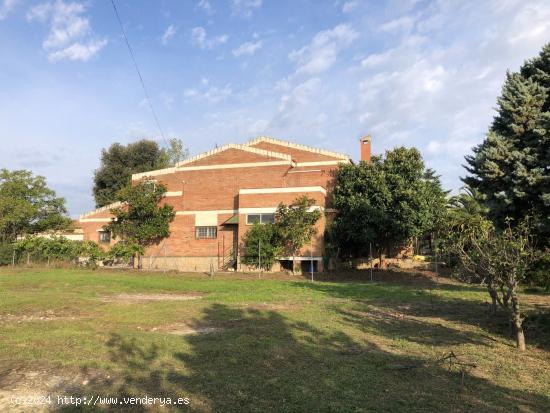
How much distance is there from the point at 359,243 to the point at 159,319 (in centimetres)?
2340

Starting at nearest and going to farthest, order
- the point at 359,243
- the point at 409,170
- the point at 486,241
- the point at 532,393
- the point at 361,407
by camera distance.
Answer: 1. the point at 361,407
2. the point at 532,393
3. the point at 486,241
4. the point at 409,170
5. the point at 359,243

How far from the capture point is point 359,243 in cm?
3325

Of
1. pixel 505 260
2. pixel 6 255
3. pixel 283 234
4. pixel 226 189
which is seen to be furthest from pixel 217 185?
pixel 505 260

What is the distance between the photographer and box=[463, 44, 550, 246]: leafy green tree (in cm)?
984

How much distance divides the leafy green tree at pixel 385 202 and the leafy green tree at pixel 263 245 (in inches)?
163

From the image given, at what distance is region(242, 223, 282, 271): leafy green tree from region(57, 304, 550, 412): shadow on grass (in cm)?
2167

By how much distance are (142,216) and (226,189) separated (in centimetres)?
717

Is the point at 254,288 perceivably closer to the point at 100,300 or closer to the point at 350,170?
the point at 100,300

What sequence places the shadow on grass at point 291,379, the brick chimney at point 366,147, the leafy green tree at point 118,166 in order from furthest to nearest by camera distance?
the leafy green tree at point 118,166 → the brick chimney at point 366,147 → the shadow on grass at point 291,379

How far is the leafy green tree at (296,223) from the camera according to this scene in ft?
100

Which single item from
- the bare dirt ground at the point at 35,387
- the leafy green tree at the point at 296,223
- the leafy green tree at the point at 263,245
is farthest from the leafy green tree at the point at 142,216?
the bare dirt ground at the point at 35,387

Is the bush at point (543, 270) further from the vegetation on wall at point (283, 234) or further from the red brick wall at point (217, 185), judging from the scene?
the red brick wall at point (217, 185)

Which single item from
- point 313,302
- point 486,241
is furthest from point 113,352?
point 313,302

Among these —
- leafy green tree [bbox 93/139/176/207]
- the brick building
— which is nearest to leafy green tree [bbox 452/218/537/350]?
the brick building
